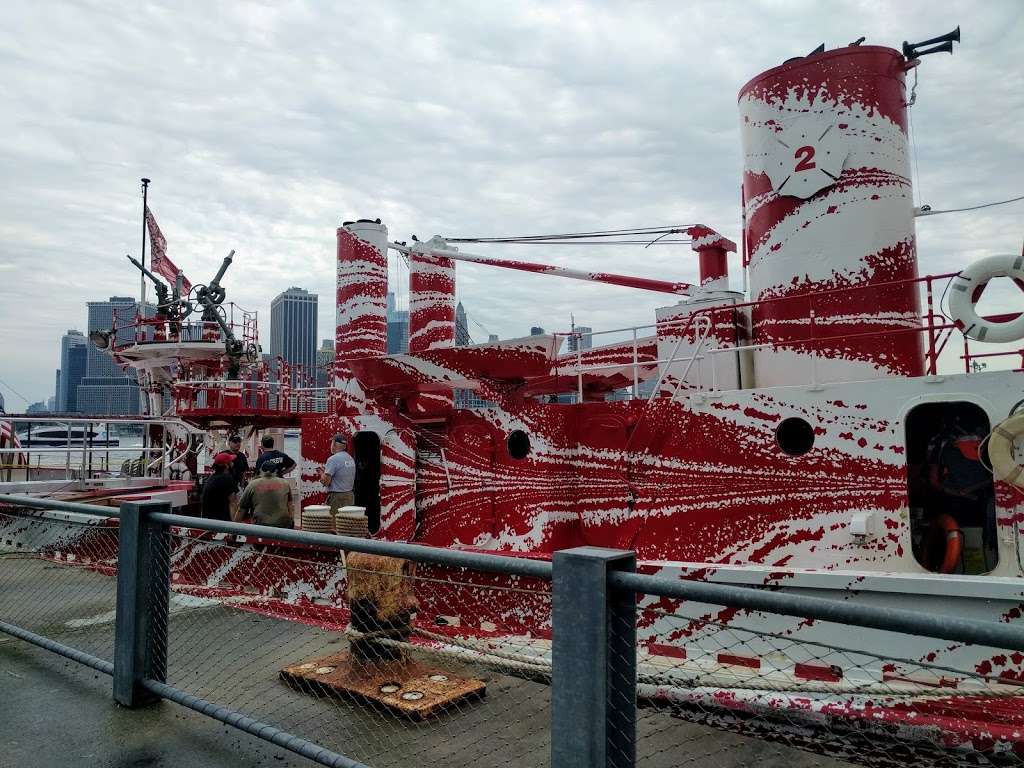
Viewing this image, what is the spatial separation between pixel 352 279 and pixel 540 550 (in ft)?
22.3

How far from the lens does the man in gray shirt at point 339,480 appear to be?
1009 cm

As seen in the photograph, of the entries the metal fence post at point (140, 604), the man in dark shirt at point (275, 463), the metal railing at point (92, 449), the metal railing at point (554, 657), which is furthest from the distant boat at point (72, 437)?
the metal fence post at point (140, 604)

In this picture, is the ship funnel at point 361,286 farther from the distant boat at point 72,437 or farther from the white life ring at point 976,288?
the white life ring at point 976,288

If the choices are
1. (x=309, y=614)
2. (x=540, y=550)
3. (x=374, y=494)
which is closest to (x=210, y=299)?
(x=374, y=494)

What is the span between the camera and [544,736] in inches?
164

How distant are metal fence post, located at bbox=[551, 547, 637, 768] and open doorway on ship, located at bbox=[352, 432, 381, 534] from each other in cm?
885

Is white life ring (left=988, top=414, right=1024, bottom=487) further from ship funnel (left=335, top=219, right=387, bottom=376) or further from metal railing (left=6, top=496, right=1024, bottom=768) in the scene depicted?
ship funnel (left=335, top=219, right=387, bottom=376)

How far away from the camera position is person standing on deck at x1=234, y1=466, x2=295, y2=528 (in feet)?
31.1

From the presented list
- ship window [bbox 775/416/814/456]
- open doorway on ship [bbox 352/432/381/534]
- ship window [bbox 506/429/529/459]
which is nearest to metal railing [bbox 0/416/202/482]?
open doorway on ship [bbox 352/432/381/534]

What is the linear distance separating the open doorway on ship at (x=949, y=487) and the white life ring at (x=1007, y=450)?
817 millimetres

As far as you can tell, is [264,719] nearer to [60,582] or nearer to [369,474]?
[60,582]

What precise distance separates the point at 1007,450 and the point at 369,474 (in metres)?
8.39

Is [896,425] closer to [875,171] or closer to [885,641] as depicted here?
[885,641]

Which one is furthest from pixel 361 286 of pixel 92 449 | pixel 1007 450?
pixel 1007 450
